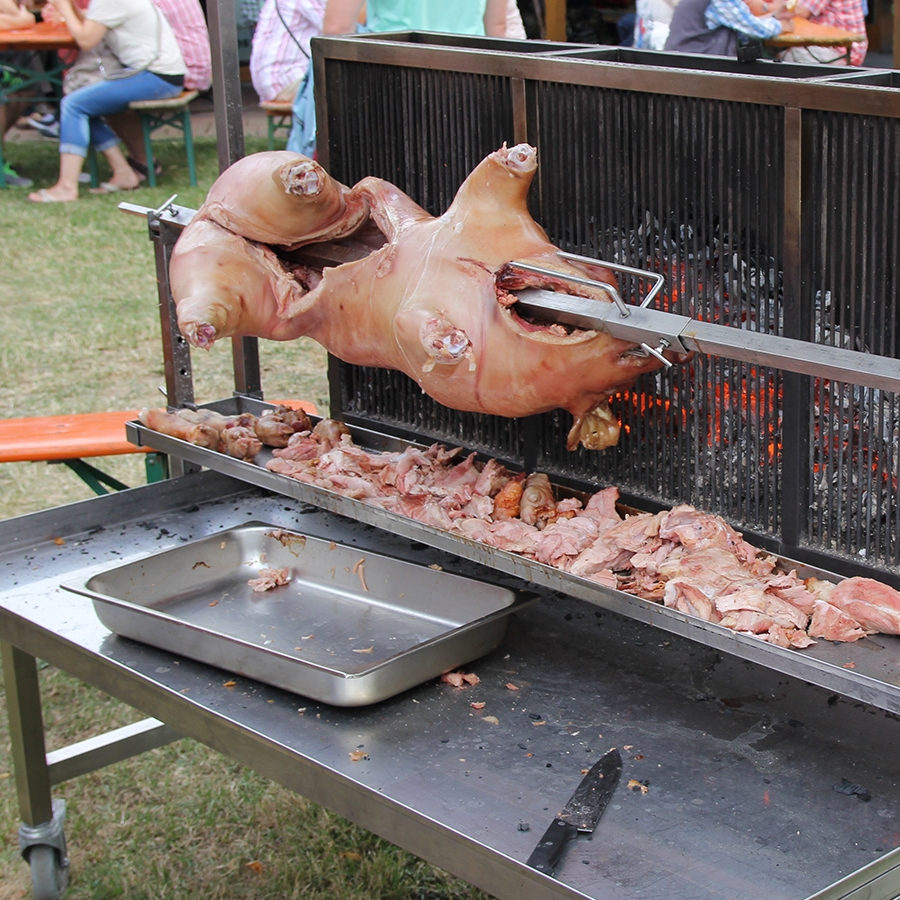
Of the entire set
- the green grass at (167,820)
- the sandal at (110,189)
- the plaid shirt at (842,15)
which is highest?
the plaid shirt at (842,15)

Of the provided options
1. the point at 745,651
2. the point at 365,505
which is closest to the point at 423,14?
the point at 365,505

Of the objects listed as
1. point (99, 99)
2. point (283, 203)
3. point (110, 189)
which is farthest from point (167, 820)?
point (110, 189)

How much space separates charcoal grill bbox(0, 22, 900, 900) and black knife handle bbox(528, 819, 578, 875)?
2 cm

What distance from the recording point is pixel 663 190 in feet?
6.88

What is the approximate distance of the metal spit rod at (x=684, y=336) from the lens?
1.57m

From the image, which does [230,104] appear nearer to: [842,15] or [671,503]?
[671,503]

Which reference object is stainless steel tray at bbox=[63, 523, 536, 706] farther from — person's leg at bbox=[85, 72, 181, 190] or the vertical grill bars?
person's leg at bbox=[85, 72, 181, 190]

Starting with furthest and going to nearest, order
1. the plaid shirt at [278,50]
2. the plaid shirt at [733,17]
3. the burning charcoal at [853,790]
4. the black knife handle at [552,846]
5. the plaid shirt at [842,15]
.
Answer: the plaid shirt at [278,50] < the plaid shirt at [842,15] < the plaid shirt at [733,17] < the burning charcoal at [853,790] < the black knife handle at [552,846]

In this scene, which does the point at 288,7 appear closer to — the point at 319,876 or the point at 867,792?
the point at 319,876

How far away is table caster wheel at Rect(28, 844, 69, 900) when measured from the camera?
291 cm

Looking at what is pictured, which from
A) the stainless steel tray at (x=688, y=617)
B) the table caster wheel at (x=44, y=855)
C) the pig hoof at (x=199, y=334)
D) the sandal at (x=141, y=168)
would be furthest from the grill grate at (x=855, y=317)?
the sandal at (x=141, y=168)

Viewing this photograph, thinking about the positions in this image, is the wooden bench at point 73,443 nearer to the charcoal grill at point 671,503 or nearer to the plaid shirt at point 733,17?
the charcoal grill at point 671,503

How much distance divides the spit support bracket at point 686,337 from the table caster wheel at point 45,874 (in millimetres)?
1811

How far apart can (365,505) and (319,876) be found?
111 cm
